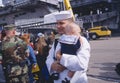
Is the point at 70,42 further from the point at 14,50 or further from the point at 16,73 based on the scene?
the point at 16,73

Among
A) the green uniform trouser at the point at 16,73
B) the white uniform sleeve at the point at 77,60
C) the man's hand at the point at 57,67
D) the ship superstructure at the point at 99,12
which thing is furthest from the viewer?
the ship superstructure at the point at 99,12

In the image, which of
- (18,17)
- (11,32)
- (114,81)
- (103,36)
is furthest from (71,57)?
(18,17)

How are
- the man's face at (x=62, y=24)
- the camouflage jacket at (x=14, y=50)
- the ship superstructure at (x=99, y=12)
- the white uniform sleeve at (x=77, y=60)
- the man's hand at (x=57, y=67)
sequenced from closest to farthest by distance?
the white uniform sleeve at (x=77, y=60)
the man's hand at (x=57, y=67)
the man's face at (x=62, y=24)
the camouflage jacket at (x=14, y=50)
the ship superstructure at (x=99, y=12)

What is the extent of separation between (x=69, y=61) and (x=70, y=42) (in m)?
0.21

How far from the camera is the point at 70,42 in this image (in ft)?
11.4

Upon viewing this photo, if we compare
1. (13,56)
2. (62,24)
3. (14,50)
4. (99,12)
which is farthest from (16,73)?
(99,12)

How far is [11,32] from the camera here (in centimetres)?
613

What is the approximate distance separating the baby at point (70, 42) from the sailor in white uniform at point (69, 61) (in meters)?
0.04

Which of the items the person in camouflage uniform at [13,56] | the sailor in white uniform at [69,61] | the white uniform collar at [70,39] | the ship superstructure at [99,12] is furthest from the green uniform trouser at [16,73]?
the ship superstructure at [99,12]

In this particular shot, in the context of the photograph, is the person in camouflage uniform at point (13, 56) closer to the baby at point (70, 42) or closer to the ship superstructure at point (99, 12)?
the baby at point (70, 42)

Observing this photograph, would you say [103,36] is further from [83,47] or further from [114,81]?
[83,47]

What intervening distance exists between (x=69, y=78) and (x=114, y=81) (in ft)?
22.9

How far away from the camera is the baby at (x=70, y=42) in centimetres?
347

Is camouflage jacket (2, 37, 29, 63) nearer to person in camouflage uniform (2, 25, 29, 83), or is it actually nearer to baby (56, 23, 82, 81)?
person in camouflage uniform (2, 25, 29, 83)
